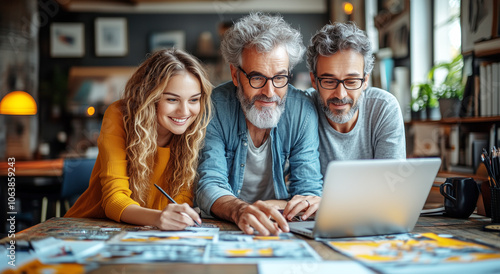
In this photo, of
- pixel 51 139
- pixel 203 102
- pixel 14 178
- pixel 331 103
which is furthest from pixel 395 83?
pixel 51 139

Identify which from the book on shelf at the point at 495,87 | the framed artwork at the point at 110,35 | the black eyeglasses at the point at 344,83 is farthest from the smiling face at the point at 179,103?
the framed artwork at the point at 110,35

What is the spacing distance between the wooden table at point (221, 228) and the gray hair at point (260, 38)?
721 mm

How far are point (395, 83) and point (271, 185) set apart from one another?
2436 mm

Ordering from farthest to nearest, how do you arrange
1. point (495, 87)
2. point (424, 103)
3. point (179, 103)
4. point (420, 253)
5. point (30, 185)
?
point (30, 185) → point (424, 103) → point (495, 87) → point (179, 103) → point (420, 253)

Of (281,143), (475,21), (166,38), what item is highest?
(166,38)

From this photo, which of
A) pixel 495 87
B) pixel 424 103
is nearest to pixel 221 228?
pixel 495 87

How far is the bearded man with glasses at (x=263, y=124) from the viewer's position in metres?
1.62

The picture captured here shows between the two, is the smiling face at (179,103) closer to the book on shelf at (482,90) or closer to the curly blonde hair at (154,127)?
the curly blonde hair at (154,127)

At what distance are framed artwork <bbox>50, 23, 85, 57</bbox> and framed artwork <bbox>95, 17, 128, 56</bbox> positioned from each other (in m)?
0.24

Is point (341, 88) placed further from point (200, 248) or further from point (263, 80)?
point (200, 248)

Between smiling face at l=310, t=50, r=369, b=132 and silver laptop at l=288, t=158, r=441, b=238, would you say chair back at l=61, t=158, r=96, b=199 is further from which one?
silver laptop at l=288, t=158, r=441, b=238

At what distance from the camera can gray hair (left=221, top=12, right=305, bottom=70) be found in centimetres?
164

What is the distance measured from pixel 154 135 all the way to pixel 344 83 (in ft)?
2.51

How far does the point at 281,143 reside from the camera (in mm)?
1721
